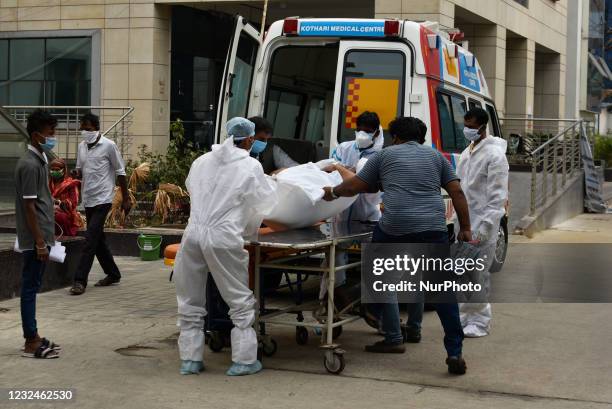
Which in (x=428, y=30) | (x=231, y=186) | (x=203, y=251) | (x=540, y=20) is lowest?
(x=203, y=251)

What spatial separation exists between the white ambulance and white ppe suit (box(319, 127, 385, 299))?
1.24 metres

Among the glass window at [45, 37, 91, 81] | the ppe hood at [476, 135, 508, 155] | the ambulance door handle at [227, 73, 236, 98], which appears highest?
the glass window at [45, 37, 91, 81]

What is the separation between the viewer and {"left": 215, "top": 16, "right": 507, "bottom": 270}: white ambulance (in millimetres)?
9648

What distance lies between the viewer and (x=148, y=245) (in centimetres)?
1288

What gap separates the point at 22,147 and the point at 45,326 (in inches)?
254

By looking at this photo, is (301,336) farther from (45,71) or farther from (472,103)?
(45,71)

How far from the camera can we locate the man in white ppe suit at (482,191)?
8.05 metres

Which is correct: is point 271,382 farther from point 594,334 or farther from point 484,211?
point 594,334

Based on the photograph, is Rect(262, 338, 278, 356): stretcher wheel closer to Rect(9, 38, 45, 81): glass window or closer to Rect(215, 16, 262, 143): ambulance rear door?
Rect(215, 16, 262, 143): ambulance rear door

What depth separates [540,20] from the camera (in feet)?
99.1

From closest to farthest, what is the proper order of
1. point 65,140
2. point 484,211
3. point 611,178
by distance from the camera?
point 484,211 < point 65,140 < point 611,178

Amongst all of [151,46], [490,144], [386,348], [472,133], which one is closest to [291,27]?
[472,133]

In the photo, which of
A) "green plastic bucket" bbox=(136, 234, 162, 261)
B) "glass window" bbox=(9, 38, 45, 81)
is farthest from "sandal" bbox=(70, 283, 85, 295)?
"glass window" bbox=(9, 38, 45, 81)

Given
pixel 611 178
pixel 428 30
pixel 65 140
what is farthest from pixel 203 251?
pixel 611 178
